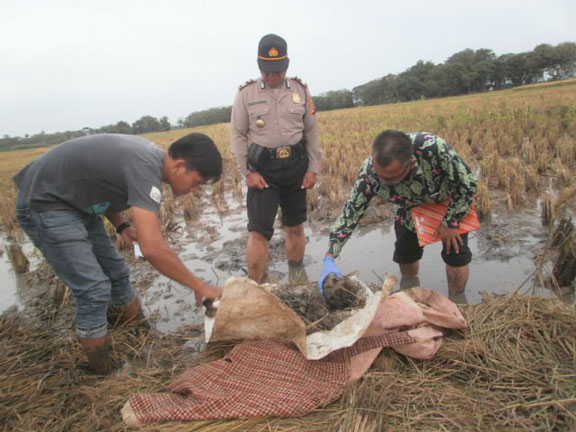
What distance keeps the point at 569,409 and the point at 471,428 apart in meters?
0.39

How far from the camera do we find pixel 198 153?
5.95 feet

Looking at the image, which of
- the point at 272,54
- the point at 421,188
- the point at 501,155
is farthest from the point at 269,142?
the point at 501,155

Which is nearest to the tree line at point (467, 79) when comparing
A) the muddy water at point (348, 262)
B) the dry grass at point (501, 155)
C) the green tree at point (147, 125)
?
the green tree at point (147, 125)

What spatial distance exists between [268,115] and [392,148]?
1340mm

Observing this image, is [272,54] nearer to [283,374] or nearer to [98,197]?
[98,197]

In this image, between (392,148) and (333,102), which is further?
(333,102)

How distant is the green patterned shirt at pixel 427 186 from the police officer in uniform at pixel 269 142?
0.84m

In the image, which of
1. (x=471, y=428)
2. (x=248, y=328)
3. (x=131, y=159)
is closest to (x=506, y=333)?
(x=471, y=428)

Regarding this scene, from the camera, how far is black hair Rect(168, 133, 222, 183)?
5.94 ft

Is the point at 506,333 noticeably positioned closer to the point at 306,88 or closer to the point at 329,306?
the point at 329,306

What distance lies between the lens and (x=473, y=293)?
Answer: 2936 millimetres

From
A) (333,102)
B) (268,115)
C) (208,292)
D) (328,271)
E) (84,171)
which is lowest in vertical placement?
(328,271)

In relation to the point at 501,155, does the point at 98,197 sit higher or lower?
higher

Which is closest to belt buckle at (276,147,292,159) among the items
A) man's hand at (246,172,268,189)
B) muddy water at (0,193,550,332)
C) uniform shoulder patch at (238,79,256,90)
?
man's hand at (246,172,268,189)
